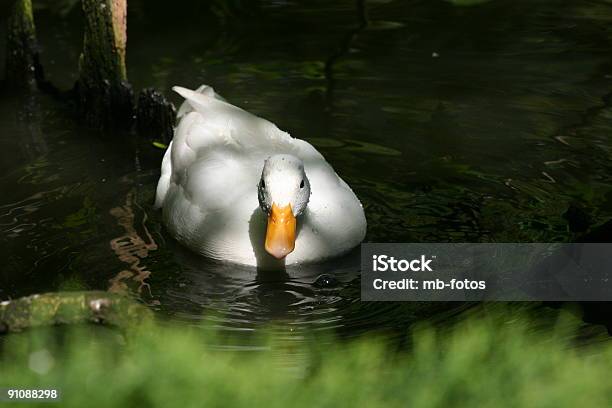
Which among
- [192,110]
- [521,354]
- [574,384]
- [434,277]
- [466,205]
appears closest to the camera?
A: [574,384]

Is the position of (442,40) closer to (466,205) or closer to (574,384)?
(466,205)

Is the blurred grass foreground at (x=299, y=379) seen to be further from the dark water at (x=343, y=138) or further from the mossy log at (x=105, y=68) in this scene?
the mossy log at (x=105, y=68)

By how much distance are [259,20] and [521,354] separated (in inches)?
327

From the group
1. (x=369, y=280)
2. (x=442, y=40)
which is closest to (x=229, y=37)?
Answer: (x=442, y=40)

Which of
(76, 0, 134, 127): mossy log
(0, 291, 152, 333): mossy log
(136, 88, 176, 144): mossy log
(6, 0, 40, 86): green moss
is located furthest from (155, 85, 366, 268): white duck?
(0, 291, 152, 333): mossy log

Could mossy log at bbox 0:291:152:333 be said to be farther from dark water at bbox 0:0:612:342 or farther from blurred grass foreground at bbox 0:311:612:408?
dark water at bbox 0:0:612:342

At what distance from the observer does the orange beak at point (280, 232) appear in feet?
19.0

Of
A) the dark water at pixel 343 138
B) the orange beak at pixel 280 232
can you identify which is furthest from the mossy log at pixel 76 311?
the orange beak at pixel 280 232

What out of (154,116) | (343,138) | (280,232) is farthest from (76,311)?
(154,116)

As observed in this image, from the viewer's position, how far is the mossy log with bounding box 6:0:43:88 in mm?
8883

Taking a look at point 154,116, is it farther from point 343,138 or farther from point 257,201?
point 257,201

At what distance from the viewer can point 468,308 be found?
18.3ft

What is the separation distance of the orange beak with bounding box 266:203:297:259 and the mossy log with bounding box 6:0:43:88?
3.94 metres

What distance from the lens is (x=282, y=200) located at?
19.1 feet
